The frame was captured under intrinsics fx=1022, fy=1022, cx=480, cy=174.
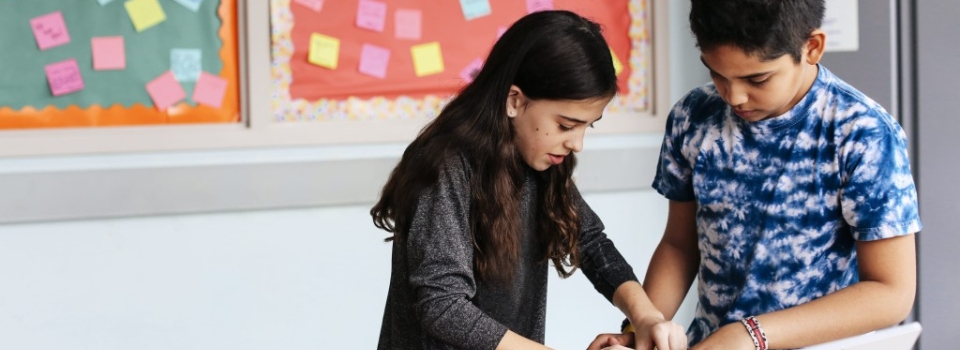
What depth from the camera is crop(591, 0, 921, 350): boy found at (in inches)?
49.1

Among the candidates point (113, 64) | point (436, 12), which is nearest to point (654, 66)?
point (436, 12)

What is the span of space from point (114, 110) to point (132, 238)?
0.36 meters

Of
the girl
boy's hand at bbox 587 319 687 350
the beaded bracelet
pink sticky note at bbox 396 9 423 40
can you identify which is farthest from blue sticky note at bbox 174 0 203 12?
the beaded bracelet

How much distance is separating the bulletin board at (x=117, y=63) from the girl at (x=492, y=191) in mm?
1599

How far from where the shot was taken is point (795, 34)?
124 centimetres

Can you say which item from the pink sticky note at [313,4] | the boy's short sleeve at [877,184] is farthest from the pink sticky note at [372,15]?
the boy's short sleeve at [877,184]

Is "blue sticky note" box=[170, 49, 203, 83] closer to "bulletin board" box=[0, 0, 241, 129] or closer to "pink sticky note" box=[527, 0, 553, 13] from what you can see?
"bulletin board" box=[0, 0, 241, 129]

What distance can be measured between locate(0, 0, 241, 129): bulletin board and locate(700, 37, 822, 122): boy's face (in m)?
1.93

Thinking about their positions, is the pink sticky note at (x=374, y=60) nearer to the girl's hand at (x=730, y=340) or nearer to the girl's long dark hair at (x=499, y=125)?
the girl's long dark hair at (x=499, y=125)

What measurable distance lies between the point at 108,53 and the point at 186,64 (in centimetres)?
21

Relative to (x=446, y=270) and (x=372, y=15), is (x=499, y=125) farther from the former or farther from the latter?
(x=372, y=15)

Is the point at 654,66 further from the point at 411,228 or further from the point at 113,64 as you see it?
the point at 411,228

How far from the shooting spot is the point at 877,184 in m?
1.25

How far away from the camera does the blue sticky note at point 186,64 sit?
2881mm
